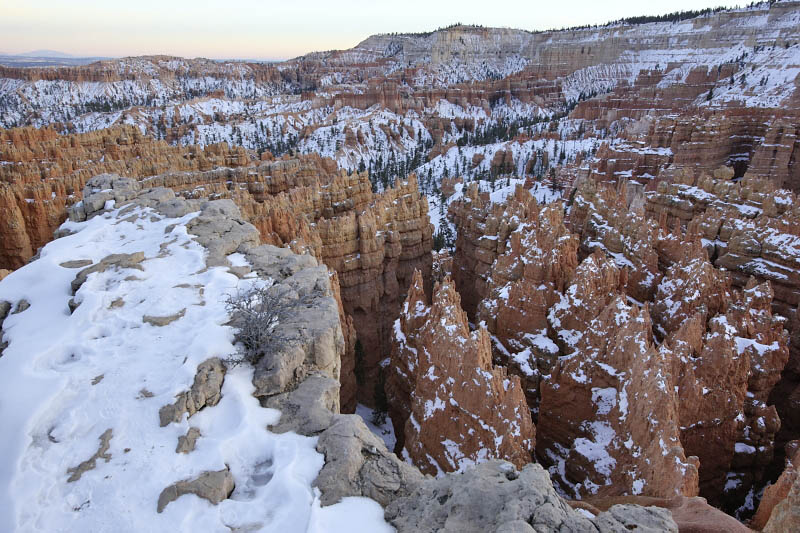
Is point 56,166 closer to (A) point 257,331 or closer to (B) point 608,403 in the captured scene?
(A) point 257,331

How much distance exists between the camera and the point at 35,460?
13.3 ft

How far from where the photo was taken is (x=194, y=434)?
14.3 feet

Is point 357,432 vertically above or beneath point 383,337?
above

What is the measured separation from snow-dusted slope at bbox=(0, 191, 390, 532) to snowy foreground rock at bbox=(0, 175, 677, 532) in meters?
0.01

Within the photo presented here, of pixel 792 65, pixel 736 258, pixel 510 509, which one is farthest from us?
pixel 792 65

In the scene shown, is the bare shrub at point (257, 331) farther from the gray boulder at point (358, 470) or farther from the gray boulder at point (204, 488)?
the gray boulder at point (204, 488)

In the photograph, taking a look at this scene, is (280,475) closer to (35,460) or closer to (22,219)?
(35,460)

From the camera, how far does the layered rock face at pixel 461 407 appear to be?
347 inches

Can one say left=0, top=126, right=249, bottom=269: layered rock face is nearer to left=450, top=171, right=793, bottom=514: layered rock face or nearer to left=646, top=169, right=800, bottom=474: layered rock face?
left=450, top=171, right=793, bottom=514: layered rock face

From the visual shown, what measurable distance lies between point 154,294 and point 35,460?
302 centimetres

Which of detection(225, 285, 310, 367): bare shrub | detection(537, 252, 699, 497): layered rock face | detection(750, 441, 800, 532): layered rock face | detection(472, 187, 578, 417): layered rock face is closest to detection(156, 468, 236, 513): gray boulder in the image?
detection(225, 285, 310, 367): bare shrub

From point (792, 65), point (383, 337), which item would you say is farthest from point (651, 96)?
point (383, 337)

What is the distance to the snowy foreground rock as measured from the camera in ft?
11.5

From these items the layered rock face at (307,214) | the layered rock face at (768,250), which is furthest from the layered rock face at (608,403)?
the layered rock face at (307,214)
